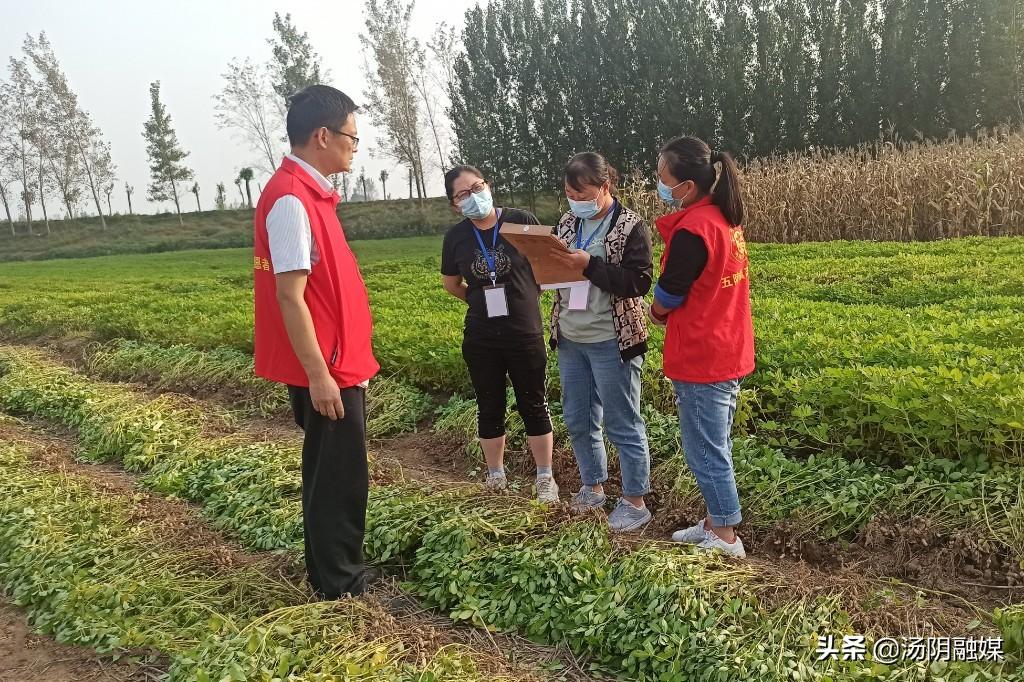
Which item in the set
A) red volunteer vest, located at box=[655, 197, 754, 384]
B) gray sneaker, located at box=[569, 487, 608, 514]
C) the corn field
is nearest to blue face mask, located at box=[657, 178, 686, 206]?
red volunteer vest, located at box=[655, 197, 754, 384]

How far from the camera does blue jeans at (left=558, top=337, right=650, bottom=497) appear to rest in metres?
3.62

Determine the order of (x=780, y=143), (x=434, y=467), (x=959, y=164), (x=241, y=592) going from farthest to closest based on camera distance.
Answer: (x=780, y=143) → (x=959, y=164) → (x=434, y=467) → (x=241, y=592)

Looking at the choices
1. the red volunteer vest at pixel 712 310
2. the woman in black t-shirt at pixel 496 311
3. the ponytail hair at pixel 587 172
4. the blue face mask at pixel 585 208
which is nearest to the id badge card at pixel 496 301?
the woman in black t-shirt at pixel 496 311

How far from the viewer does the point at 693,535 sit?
3.48 meters

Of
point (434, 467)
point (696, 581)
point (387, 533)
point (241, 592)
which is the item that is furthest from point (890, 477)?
point (241, 592)

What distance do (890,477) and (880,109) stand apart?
28583 millimetres

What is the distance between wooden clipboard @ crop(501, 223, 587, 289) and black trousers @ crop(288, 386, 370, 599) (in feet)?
3.24

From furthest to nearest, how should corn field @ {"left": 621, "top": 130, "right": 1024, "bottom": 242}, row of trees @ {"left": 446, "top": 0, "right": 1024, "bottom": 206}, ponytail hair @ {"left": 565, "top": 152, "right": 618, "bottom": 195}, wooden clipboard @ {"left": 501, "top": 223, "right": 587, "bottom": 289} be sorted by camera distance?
row of trees @ {"left": 446, "top": 0, "right": 1024, "bottom": 206} < corn field @ {"left": 621, "top": 130, "right": 1024, "bottom": 242} < ponytail hair @ {"left": 565, "top": 152, "right": 618, "bottom": 195} < wooden clipboard @ {"left": 501, "top": 223, "right": 587, "bottom": 289}

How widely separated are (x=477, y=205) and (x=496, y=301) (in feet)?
1.73

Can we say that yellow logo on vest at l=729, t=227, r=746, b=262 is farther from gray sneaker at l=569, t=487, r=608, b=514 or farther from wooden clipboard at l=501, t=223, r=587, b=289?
gray sneaker at l=569, t=487, r=608, b=514

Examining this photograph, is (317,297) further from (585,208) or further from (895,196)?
(895,196)

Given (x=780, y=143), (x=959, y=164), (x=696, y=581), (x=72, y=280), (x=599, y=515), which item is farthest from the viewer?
(x=780, y=143)

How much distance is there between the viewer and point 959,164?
12.3m

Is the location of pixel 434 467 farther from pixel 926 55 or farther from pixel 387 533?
pixel 926 55
